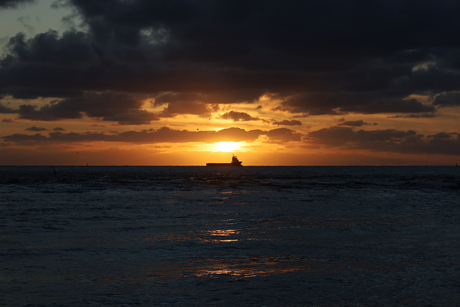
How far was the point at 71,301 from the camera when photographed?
1210 centimetres

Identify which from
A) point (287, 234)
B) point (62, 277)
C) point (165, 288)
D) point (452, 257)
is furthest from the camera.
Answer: point (287, 234)

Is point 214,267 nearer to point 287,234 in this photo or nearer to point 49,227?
point 287,234

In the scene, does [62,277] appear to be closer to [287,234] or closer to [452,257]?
[287,234]

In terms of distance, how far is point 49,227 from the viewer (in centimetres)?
2684

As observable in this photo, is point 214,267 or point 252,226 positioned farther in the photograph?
point 252,226

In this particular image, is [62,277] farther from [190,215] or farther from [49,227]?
[190,215]

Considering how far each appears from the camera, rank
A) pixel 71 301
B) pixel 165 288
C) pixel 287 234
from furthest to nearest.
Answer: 1. pixel 287 234
2. pixel 165 288
3. pixel 71 301

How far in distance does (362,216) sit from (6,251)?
24.6m

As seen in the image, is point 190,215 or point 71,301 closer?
point 71,301

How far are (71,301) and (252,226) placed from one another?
16.9m

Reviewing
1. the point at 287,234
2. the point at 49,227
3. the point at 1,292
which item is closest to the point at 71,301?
the point at 1,292

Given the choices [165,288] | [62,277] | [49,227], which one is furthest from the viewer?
[49,227]

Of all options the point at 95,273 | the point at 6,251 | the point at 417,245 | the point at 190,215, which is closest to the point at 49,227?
the point at 6,251

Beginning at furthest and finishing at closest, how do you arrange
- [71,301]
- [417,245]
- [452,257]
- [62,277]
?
[417,245]
[452,257]
[62,277]
[71,301]
